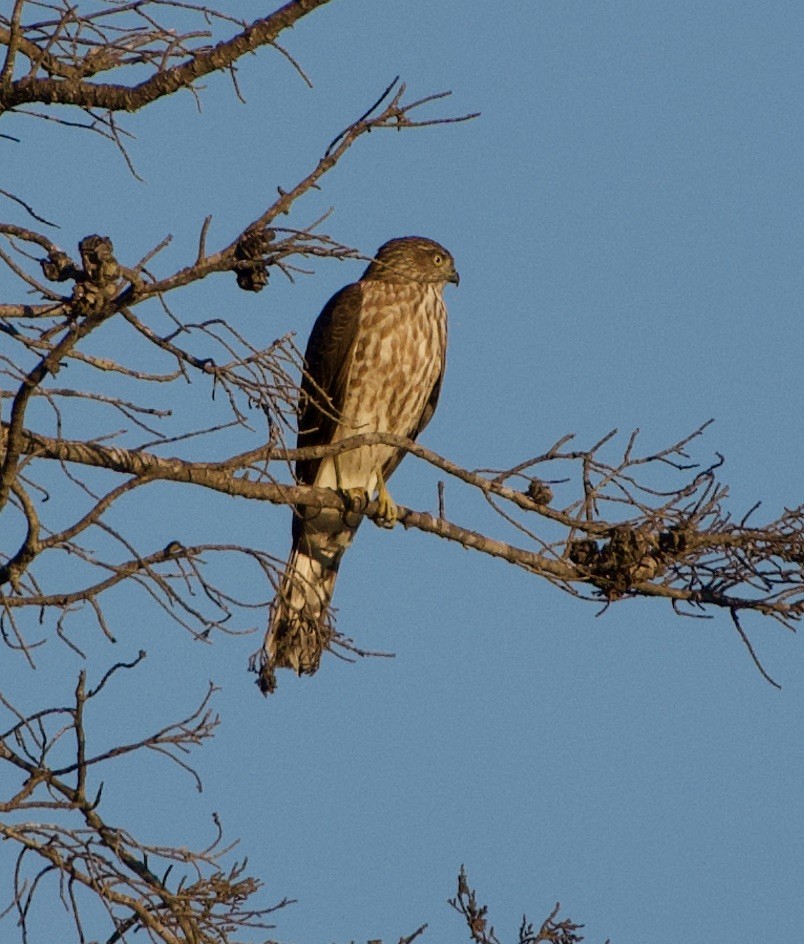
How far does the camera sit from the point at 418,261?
7.87 m

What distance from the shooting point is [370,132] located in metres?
3.54

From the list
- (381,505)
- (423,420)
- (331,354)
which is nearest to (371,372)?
(331,354)

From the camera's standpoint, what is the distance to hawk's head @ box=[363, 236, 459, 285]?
25.4 ft

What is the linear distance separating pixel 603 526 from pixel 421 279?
283 centimetres

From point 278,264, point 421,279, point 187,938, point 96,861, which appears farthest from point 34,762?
point 421,279

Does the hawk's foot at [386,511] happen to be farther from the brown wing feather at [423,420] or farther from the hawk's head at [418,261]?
the hawk's head at [418,261]

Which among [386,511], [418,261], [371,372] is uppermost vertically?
[418,261]

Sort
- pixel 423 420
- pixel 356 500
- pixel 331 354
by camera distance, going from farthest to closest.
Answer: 1. pixel 423 420
2. pixel 331 354
3. pixel 356 500

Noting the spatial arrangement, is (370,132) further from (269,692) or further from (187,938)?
(269,692)

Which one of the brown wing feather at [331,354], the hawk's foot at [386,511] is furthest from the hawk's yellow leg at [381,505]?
the brown wing feather at [331,354]

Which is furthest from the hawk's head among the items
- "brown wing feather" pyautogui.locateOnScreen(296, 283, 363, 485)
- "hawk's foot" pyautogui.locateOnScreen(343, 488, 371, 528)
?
"hawk's foot" pyautogui.locateOnScreen(343, 488, 371, 528)

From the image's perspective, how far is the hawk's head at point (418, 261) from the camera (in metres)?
7.73

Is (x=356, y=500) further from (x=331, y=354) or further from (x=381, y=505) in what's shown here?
(x=331, y=354)

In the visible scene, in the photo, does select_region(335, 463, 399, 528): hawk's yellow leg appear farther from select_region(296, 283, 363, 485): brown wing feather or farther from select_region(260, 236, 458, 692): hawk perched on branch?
select_region(296, 283, 363, 485): brown wing feather
